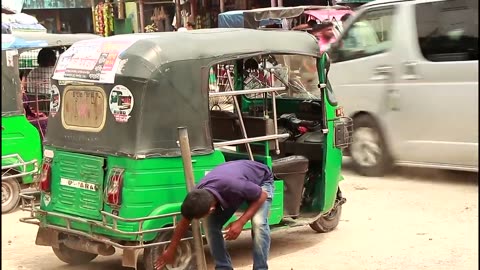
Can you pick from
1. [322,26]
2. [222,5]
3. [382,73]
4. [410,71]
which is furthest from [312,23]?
[410,71]

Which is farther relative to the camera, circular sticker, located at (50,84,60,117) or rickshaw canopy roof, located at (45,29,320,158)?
circular sticker, located at (50,84,60,117)

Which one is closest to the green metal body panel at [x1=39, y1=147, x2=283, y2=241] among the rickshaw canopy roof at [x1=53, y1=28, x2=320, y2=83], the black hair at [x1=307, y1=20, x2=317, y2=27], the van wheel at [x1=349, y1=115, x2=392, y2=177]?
the rickshaw canopy roof at [x1=53, y1=28, x2=320, y2=83]

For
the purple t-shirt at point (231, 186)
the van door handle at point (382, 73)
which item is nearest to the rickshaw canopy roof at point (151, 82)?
the purple t-shirt at point (231, 186)

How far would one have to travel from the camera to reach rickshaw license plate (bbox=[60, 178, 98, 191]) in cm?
488

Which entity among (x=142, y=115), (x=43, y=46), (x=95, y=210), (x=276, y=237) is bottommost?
(x=276, y=237)

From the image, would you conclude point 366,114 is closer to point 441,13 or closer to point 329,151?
point 441,13

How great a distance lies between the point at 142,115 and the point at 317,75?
5.88 feet

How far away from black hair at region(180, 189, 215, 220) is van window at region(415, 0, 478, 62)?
2.78 m

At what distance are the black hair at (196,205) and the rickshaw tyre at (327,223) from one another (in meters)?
2.23

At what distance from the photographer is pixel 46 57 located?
8594 millimetres

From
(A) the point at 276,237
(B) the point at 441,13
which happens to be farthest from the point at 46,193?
(B) the point at 441,13

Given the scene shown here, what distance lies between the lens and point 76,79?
506cm

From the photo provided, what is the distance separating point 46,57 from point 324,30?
6.11m

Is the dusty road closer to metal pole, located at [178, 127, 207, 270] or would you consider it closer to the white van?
the white van
